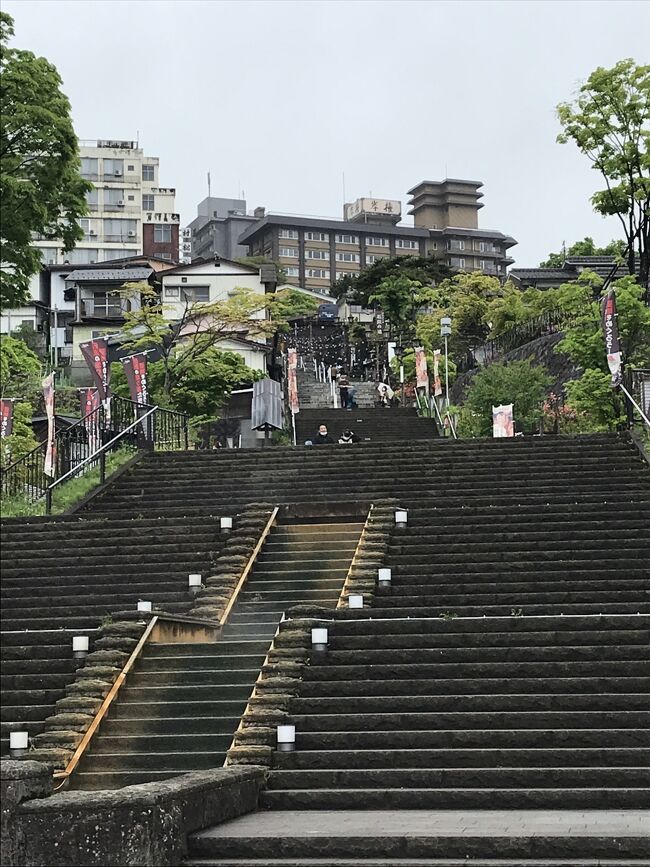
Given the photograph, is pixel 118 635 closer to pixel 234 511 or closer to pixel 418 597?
pixel 418 597

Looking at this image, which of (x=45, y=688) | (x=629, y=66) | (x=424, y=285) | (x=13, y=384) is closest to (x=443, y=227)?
(x=424, y=285)

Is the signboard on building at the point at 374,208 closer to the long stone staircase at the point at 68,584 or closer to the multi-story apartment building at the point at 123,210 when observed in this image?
the multi-story apartment building at the point at 123,210

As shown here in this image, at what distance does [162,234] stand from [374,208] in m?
37.6

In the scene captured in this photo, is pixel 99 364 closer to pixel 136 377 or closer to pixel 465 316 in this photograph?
pixel 136 377

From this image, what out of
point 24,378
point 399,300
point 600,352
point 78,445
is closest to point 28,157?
point 78,445

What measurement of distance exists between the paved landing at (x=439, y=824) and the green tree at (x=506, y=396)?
30.3 m

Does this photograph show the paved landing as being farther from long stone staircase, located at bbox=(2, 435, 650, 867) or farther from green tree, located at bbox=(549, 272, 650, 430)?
green tree, located at bbox=(549, 272, 650, 430)

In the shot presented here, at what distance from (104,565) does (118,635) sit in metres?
4.69

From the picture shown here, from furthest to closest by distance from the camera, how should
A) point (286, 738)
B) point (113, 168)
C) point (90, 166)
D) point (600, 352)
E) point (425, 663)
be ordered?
1. point (113, 168)
2. point (90, 166)
3. point (600, 352)
4. point (425, 663)
5. point (286, 738)

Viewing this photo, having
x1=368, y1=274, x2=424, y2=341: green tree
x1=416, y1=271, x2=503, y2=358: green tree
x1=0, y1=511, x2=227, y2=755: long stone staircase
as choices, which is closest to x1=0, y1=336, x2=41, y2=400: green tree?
x1=416, y1=271, x2=503, y2=358: green tree

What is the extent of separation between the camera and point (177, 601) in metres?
17.8

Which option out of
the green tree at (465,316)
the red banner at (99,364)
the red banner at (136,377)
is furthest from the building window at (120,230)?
the red banner at (99,364)

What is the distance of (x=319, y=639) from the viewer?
1352 cm

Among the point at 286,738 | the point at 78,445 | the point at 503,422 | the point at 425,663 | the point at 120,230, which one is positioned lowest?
the point at 286,738
